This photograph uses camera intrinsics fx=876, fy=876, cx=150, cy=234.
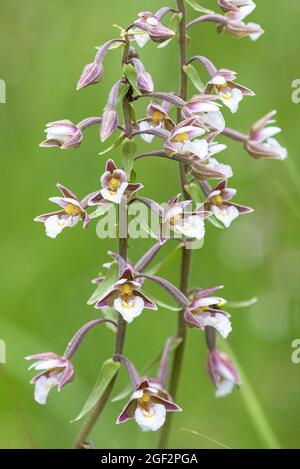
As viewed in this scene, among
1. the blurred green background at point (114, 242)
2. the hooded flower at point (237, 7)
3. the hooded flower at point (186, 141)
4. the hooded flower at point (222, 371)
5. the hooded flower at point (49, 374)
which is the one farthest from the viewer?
the blurred green background at point (114, 242)

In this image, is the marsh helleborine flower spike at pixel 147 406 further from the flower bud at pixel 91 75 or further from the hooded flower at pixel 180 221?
the flower bud at pixel 91 75

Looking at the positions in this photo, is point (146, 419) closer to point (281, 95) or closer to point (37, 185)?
point (37, 185)

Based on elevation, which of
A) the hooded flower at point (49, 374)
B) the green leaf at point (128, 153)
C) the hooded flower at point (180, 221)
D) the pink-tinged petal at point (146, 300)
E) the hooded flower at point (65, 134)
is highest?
the hooded flower at point (65, 134)

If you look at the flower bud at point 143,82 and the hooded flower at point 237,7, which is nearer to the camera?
the flower bud at point 143,82

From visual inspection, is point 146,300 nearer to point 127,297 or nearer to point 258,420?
point 127,297

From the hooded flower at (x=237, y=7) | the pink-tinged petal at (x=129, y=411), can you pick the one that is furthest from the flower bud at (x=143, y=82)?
the pink-tinged petal at (x=129, y=411)

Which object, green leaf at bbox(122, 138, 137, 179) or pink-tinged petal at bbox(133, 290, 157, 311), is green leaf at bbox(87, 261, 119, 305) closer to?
pink-tinged petal at bbox(133, 290, 157, 311)

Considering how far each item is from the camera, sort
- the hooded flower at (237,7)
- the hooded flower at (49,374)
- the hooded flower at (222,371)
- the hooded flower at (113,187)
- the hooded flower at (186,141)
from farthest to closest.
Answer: the hooded flower at (222,371)
the hooded flower at (237,7)
the hooded flower at (49,374)
the hooded flower at (186,141)
the hooded flower at (113,187)
